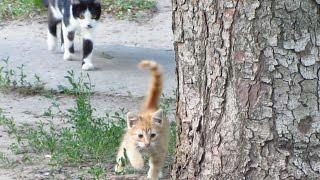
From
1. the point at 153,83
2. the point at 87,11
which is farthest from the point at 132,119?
the point at 87,11

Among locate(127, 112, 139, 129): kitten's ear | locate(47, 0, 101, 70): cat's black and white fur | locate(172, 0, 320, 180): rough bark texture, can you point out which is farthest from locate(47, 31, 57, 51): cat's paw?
locate(172, 0, 320, 180): rough bark texture

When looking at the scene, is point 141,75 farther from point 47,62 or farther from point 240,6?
point 240,6

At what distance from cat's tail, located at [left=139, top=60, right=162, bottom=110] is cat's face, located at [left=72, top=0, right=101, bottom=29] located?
332cm

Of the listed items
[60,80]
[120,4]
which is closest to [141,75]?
[60,80]

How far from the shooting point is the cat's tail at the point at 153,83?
545 centimetres

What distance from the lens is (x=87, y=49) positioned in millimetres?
9305

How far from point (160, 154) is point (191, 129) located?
134 centimetres

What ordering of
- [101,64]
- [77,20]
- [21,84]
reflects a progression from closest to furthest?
[21,84]
[77,20]
[101,64]

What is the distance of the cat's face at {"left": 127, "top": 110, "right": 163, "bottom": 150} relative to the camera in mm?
5645

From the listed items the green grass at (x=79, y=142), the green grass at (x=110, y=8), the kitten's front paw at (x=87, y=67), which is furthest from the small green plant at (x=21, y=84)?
the green grass at (x=110, y=8)

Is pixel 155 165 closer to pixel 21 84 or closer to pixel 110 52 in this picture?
pixel 21 84

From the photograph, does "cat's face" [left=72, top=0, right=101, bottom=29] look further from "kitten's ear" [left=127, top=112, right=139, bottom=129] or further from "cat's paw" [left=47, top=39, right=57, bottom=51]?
"kitten's ear" [left=127, top=112, right=139, bottom=129]

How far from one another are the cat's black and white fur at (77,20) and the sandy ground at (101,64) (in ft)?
0.51

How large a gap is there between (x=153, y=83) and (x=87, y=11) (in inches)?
143
